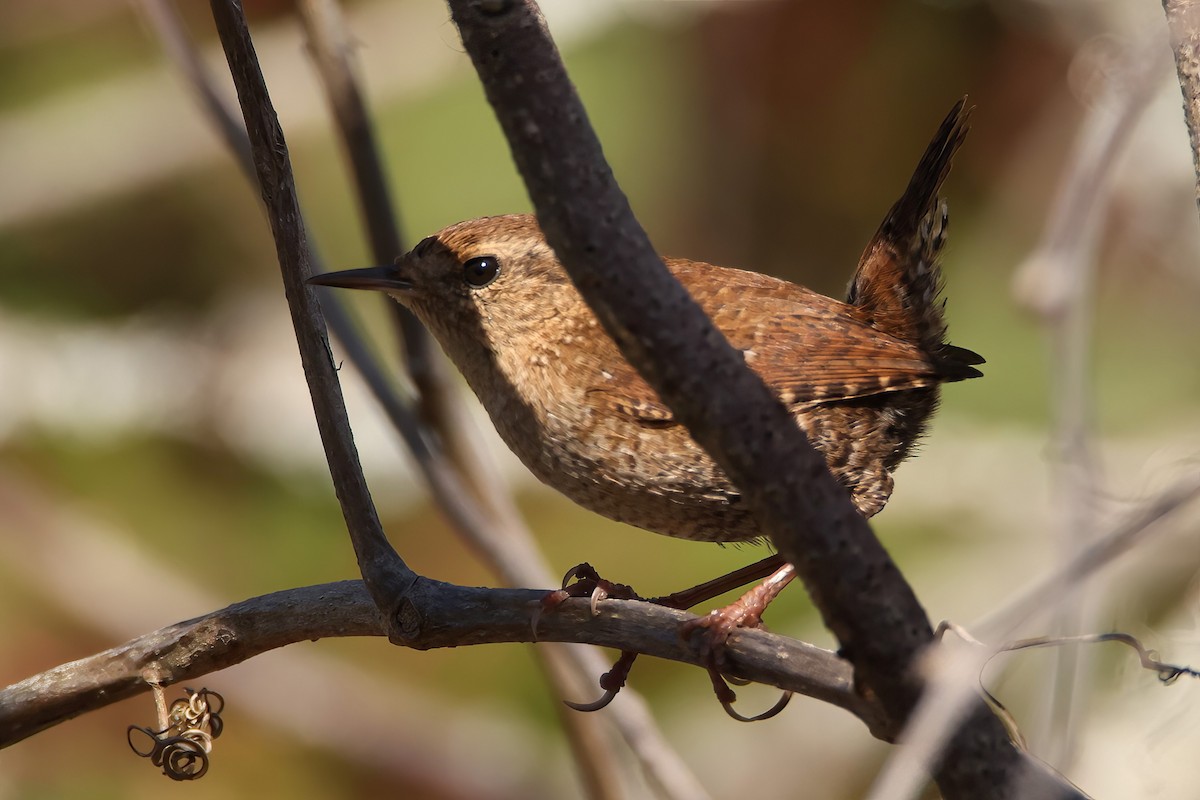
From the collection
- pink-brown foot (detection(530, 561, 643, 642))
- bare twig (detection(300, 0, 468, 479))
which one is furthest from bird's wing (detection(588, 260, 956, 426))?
bare twig (detection(300, 0, 468, 479))

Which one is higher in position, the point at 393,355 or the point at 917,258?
the point at 393,355

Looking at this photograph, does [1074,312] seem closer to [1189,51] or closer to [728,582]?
[1189,51]

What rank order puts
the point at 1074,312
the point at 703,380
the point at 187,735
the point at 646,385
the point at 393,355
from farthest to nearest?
the point at 393,355 < the point at 646,385 < the point at 1074,312 < the point at 187,735 < the point at 703,380

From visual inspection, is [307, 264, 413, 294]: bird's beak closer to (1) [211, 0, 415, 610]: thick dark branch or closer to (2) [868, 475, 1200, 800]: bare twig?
(1) [211, 0, 415, 610]: thick dark branch

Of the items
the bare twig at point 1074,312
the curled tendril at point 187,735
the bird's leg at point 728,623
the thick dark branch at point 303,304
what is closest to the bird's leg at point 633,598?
the bird's leg at point 728,623

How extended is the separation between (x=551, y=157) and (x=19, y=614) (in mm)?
3602

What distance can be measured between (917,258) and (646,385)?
85 cm

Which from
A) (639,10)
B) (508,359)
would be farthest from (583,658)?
(639,10)

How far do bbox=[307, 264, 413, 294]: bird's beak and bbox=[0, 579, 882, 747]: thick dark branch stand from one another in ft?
2.65

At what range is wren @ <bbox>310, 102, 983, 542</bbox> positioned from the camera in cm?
231

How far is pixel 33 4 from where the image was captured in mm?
4664

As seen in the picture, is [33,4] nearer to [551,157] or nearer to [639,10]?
[639,10]

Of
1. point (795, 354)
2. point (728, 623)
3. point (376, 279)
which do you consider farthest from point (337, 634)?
point (795, 354)

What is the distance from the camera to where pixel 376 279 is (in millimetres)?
2527
